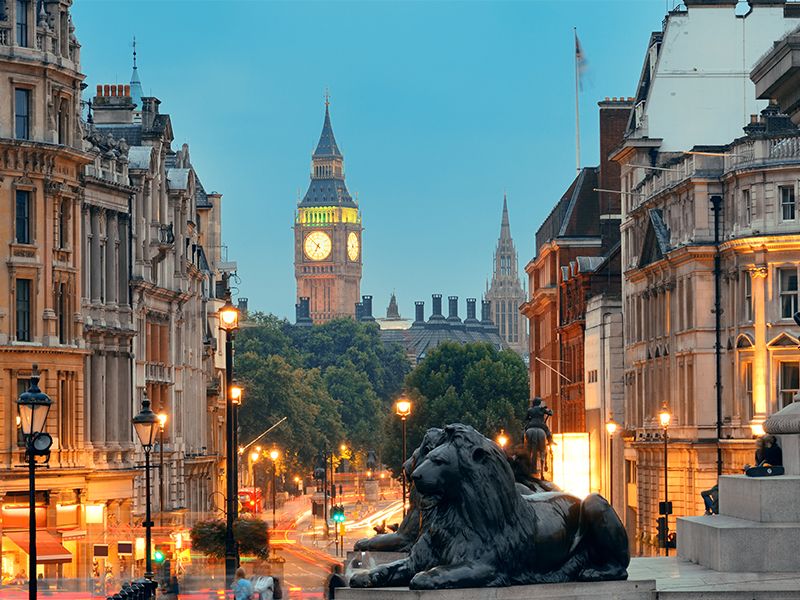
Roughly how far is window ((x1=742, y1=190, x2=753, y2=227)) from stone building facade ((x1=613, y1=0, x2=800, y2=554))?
6 cm

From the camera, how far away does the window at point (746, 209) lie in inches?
3004

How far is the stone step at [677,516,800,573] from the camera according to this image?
23.4 m

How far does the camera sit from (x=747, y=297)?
253 ft

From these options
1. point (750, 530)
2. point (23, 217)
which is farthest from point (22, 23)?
point (750, 530)

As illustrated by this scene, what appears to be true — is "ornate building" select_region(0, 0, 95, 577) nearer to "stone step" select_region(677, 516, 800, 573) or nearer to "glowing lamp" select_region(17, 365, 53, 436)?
"glowing lamp" select_region(17, 365, 53, 436)

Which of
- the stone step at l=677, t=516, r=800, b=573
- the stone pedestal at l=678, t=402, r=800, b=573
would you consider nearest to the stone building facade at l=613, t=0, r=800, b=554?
the stone pedestal at l=678, t=402, r=800, b=573

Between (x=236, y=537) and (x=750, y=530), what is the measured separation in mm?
28870

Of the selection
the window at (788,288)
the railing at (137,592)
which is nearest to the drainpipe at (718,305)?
the window at (788,288)

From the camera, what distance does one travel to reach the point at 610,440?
9562 centimetres

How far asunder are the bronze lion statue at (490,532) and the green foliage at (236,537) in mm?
30227

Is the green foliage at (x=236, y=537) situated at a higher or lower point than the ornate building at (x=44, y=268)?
lower

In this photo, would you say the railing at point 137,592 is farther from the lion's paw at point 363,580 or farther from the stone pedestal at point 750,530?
the lion's paw at point 363,580

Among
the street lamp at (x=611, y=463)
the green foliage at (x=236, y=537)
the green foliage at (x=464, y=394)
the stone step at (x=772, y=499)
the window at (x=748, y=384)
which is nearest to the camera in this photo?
the stone step at (x=772, y=499)

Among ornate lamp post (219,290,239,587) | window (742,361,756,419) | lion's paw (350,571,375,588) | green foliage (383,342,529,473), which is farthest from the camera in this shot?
green foliage (383,342,529,473)
